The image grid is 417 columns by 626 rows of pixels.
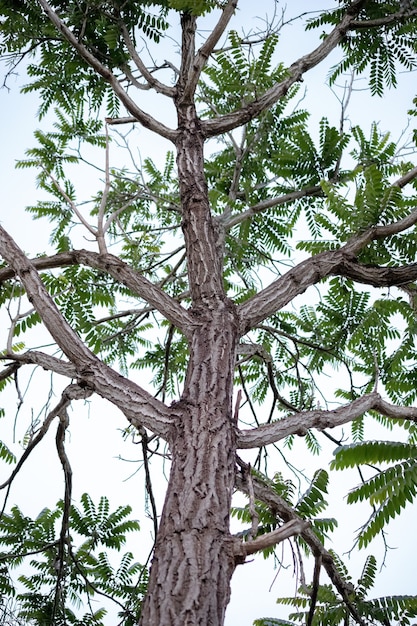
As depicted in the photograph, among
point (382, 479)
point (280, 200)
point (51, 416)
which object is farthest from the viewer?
point (280, 200)

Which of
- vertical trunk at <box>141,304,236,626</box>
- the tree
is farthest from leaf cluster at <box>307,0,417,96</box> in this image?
vertical trunk at <box>141,304,236,626</box>

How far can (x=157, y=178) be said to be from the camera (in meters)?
6.09

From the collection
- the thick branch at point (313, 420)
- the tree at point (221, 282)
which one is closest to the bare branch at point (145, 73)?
the tree at point (221, 282)

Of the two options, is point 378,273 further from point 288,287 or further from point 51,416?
point 51,416

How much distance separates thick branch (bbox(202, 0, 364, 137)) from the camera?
13.6 ft

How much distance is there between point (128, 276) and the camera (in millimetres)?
3350

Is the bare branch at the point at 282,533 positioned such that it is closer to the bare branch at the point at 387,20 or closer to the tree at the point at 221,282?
the tree at the point at 221,282

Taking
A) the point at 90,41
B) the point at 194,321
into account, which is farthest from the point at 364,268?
the point at 90,41

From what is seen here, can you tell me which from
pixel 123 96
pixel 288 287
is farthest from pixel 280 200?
pixel 123 96

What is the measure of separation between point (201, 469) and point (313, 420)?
70 centimetres

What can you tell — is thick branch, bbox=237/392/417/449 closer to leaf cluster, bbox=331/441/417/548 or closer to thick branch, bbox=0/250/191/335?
leaf cluster, bbox=331/441/417/548

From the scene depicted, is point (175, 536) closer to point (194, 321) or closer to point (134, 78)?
point (194, 321)

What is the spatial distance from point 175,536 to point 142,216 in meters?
4.63

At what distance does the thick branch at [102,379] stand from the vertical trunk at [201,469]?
0.33ft
